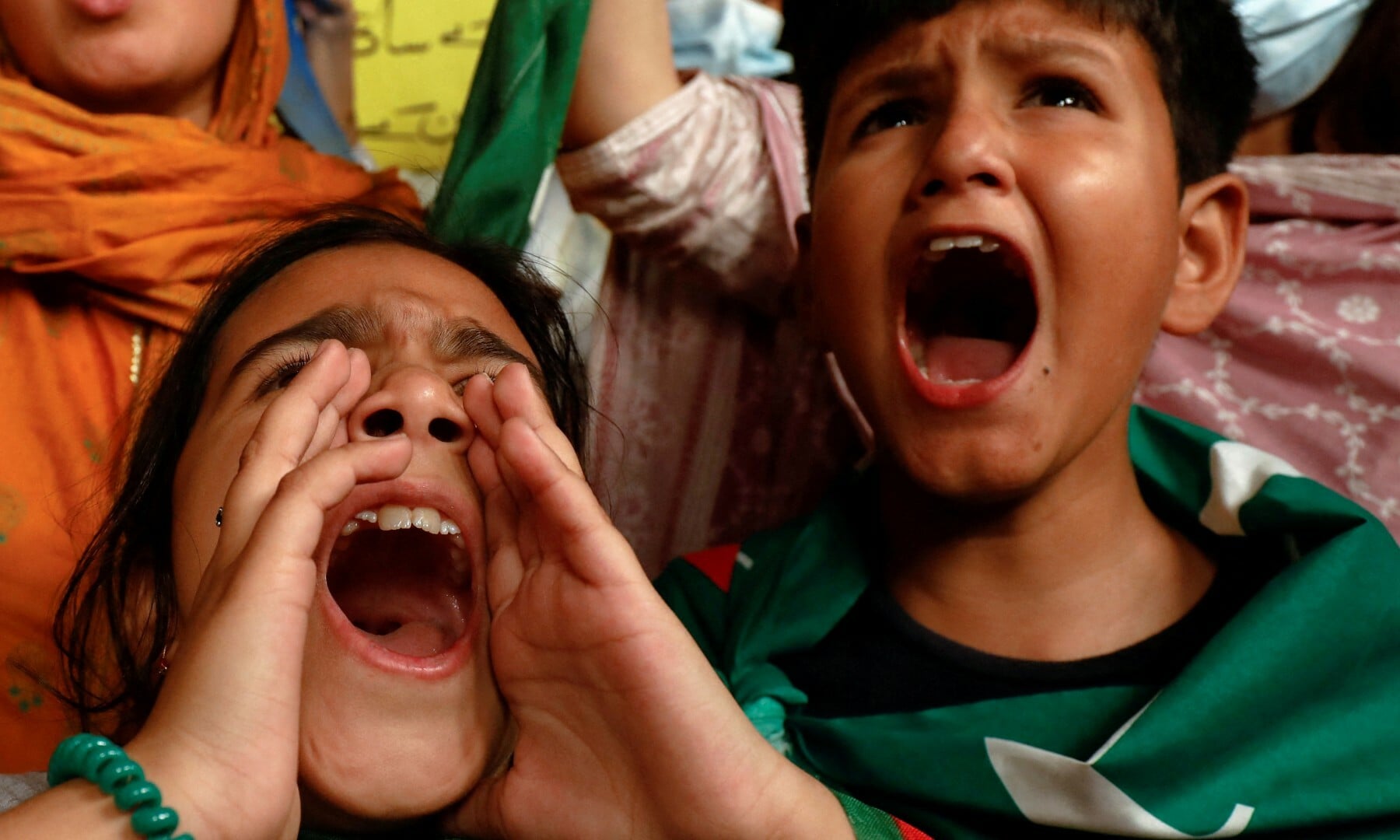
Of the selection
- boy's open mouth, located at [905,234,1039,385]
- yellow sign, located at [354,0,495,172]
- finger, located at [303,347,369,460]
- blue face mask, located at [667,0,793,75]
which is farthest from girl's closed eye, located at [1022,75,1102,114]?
yellow sign, located at [354,0,495,172]

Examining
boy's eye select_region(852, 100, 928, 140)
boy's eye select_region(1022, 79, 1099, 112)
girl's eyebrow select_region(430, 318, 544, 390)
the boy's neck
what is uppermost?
boy's eye select_region(1022, 79, 1099, 112)

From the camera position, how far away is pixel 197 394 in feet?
3.34

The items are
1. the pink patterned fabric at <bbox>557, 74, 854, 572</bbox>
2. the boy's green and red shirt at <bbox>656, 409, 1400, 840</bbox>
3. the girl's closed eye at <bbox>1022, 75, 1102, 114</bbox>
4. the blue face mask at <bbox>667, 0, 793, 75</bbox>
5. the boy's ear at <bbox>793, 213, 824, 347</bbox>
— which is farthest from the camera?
the blue face mask at <bbox>667, 0, 793, 75</bbox>

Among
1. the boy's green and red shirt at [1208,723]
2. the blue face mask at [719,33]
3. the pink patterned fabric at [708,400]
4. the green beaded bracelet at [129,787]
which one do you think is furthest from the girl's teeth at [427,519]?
the blue face mask at [719,33]

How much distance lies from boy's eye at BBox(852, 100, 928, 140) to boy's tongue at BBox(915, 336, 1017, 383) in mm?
198

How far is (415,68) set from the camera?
2176 mm

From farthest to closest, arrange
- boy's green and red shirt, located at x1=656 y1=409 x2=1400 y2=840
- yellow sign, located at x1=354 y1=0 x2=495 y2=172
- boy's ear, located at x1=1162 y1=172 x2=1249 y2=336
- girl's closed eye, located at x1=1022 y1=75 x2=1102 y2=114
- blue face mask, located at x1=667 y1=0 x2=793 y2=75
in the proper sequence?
yellow sign, located at x1=354 y1=0 x2=495 y2=172 < blue face mask, located at x1=667 y1=0 x2=793 y2=75 < boy's ear, located at x1=1162 y1=172 x2=1249 y2=336 < girl's closed eye, located at x1=1022 y1=75 x2=1102 y2=114 < boy's green and red shirt, located at x1=656 y1=409 x2=1400 y2=840

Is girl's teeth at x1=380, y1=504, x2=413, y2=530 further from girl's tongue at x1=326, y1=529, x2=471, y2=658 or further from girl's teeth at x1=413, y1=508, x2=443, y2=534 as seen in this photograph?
girl's tongue at x1=326, y1=529, x2=471, y2=658

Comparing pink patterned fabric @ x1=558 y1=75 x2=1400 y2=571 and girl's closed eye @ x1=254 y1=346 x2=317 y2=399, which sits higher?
girl's closed eye @ x1=254 y1=346 x2=317 y2=399

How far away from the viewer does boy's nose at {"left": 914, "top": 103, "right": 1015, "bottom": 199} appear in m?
0.95

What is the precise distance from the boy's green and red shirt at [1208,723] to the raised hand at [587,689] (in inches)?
4.9

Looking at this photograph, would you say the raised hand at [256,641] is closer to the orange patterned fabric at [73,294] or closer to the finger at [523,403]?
the finger at [523,403]

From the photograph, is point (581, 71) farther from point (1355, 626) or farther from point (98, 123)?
point (1355, 626)

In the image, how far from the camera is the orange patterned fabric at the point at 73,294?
46.6 inches
